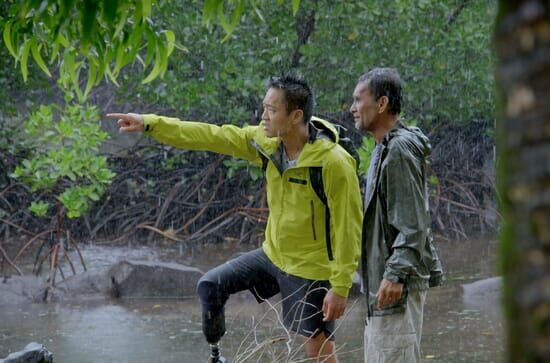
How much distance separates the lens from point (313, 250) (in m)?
4.70

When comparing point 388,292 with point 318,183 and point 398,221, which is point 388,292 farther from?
point 318,183

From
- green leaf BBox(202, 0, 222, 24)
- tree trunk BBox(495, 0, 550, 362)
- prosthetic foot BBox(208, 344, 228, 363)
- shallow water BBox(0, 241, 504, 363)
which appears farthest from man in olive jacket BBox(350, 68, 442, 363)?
tree trunk BBox(495, 0, 550, 362)

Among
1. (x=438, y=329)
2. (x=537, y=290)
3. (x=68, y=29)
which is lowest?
(x=438, y=329)

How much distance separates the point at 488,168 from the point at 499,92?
12.4 metres

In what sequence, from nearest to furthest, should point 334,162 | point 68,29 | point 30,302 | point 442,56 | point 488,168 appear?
point 68,29 < point 334,162 < point 30,302 < point 442,56 < point 488,168

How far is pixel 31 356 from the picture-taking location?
554 cm

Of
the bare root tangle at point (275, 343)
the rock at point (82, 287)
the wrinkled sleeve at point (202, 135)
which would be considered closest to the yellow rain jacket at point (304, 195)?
the wrinkled sleeve at point (202, 135)

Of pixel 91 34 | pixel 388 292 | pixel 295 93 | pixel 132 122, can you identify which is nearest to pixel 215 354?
pixel 132 122

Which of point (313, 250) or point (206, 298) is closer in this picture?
point (313, 250)

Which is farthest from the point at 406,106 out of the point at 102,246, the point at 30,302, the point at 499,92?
the point at 499,92

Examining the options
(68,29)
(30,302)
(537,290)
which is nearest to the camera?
(537,290)

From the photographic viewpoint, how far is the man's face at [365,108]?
13.7 ft

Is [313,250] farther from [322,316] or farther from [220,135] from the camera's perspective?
[220,135]

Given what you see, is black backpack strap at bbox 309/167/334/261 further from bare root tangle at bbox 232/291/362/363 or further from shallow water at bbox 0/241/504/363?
shallow water at bbox 0/241/504/363
